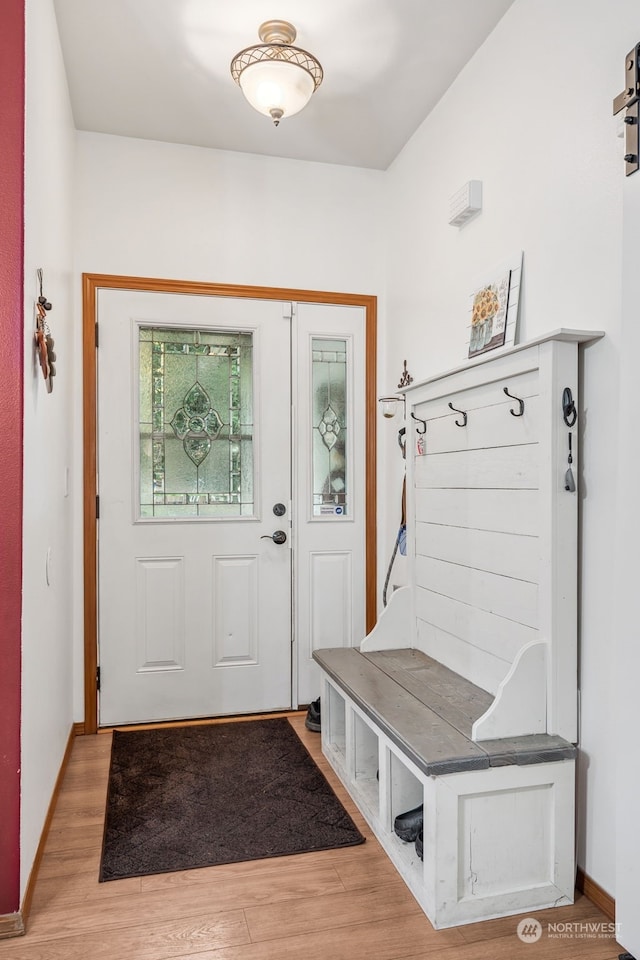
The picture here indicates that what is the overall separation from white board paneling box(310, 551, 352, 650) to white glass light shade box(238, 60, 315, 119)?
6.61 ft

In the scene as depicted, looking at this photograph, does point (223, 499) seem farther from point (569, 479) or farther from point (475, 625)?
point (569, 479)

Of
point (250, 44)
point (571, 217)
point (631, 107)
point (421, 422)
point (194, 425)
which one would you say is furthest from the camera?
point (194, 425)

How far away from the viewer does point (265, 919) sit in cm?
185

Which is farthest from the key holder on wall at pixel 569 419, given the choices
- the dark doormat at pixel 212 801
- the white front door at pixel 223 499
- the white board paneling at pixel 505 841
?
the white front door at pixel 223 499

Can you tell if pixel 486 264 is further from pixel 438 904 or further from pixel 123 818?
pixel 123 818

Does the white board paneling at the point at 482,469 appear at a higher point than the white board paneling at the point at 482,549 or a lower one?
higher

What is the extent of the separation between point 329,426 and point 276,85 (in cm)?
158

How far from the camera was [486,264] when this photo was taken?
255cm

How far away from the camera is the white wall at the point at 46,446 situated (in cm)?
190

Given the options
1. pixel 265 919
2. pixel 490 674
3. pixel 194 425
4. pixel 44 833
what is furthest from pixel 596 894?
pixel 194 425

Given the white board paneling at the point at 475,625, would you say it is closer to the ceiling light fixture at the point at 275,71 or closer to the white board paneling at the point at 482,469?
the white board paneling at the point at 482,469

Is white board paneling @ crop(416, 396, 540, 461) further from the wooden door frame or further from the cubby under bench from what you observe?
the wooden door frame

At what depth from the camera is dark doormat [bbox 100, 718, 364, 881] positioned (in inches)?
85.9

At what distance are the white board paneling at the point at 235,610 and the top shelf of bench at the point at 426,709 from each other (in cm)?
61
